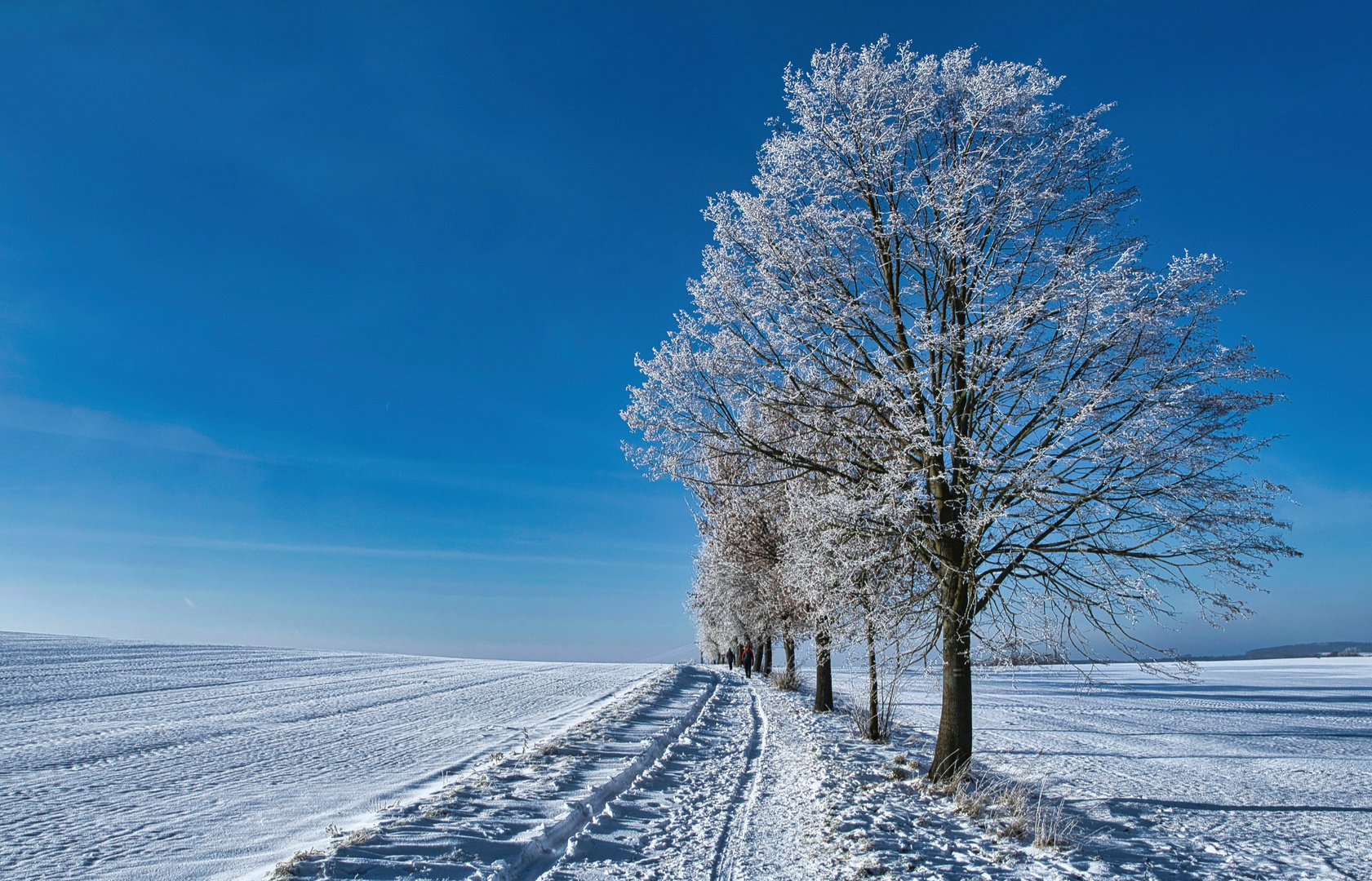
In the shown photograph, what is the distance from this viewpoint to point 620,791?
806 cm

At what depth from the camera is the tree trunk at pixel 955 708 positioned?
8.58 metres

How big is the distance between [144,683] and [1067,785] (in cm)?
2650

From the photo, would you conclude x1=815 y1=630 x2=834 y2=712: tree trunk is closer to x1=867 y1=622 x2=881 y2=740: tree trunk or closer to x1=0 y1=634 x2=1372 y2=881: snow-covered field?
x1=0 y1=634 x2=1372 y2=881: snow-covered field

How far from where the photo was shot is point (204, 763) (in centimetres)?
969

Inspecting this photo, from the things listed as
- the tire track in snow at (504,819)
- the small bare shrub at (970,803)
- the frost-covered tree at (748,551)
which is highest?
the frost-covered tree at (748,551)

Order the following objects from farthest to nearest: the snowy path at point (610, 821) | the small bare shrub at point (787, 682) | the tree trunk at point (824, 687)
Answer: the small bare shrub at point (787, 682), the tree trunk at point (824, 687), the snowy path at point (610, 821)

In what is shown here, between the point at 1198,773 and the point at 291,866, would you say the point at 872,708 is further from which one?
the point at 291,866

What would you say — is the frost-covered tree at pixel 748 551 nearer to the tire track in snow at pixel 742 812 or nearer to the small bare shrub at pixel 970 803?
the tire track in snow at pixel 742 812

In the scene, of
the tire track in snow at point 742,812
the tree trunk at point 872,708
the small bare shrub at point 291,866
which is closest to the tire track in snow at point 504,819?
the small bare shrub at point 291,866

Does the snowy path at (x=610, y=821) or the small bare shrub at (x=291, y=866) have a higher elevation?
the small bare shrub at (x=291, y=866)

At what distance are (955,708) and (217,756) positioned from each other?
10.9 m

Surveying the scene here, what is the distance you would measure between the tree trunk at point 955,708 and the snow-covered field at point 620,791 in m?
0.42

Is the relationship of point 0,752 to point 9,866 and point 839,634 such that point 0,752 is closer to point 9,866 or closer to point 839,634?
point 9,866

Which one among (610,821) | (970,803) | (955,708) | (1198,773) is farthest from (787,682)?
(610,821)
